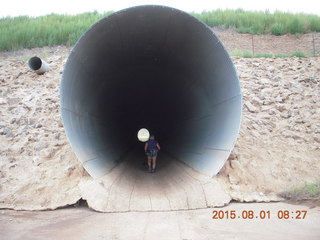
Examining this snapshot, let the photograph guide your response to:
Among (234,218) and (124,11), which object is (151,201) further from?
(124,11)

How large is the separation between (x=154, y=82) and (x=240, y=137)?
112 inches

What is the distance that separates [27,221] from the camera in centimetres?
510

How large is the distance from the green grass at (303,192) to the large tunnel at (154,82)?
1.35 m

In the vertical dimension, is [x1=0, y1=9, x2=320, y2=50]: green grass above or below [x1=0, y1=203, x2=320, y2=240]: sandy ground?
above

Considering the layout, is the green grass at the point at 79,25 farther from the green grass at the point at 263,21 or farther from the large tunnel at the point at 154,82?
the large tunnel at the point at 154,82

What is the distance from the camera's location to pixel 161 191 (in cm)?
673

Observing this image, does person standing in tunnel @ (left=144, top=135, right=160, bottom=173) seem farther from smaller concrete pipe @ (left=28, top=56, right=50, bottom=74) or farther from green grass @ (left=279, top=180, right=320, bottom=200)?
smaller concrete pipe @ (left=28, top=56, right=50, bottom=74)

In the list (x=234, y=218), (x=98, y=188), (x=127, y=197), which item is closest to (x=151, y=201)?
(x=127, y=197)

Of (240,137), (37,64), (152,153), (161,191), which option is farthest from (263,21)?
(161,191)

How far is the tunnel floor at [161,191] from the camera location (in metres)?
5.89

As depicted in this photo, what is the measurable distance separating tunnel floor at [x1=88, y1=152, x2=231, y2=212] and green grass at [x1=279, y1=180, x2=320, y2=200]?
114 centimetres

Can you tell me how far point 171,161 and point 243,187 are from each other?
9.60ft

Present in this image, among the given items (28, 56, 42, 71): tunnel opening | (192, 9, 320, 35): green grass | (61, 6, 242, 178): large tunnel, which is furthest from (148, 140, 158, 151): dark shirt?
(192, 9, 320, 35): green grass

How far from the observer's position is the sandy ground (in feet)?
13.7
